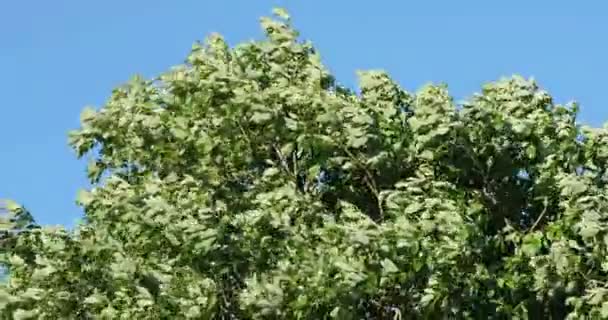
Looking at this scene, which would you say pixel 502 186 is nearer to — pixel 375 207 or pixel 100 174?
pixel 375 207

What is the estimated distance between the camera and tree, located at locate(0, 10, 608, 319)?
765 inches

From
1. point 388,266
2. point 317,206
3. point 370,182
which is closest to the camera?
point 388,266

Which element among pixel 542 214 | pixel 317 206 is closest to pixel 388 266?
pixel 317 206

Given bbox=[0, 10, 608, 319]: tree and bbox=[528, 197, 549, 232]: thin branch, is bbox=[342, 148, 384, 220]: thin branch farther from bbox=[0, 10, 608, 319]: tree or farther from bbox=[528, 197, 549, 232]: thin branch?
bbox=[528, 197, 549, 232]: thin branch

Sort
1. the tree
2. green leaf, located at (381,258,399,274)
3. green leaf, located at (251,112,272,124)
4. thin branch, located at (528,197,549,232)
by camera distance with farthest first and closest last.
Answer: green leaf, located at (251,112,272,124) → thin branch, located at (528,197,549,232) → the tree → green leaf, located at (381,258,399,274)

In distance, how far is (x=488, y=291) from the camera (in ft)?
66.3

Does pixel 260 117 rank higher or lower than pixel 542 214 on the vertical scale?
higher

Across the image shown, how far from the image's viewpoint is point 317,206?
20844mm

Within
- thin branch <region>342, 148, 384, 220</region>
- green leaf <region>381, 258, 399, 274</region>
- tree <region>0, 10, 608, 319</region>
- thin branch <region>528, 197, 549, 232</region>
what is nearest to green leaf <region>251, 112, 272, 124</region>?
tree <region>0, 10, 608, 319</region>

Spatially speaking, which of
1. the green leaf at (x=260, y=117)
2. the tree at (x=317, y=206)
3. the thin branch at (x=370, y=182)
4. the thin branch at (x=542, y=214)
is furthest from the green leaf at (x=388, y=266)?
the green leaf at (x=260, y=117)

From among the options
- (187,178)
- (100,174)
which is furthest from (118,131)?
(187,178)

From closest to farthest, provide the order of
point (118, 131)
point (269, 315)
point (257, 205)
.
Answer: point (269, 315) < point (257, 205) < point (118, 131)

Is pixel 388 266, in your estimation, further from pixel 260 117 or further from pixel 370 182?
pixel 260 117

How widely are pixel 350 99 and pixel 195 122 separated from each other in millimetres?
2682
